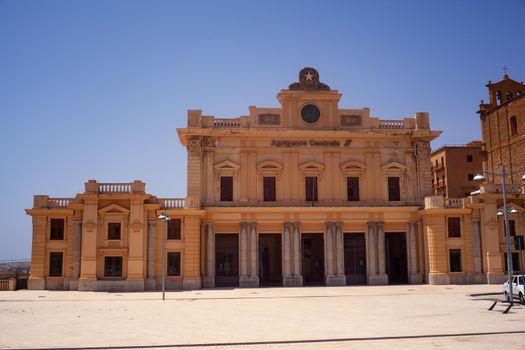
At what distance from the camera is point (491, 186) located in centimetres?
4262

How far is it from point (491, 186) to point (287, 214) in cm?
1585

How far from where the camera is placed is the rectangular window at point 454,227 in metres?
42.6

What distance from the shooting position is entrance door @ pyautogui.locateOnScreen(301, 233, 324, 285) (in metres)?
45.7

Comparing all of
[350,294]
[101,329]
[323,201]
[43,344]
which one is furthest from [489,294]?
Answer: [43,344]

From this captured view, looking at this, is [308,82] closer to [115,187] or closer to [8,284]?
[115,187]

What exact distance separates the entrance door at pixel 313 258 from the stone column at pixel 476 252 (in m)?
11.6

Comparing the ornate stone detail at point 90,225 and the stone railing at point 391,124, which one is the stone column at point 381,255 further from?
the ornate stone detail at point 90,225

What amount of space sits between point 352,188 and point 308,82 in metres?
9.41

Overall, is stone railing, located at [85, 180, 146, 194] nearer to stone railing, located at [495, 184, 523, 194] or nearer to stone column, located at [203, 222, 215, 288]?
stone column, located at [203, 222, 215, 288]

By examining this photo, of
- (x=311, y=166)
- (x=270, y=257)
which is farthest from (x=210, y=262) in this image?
(x=311, y=166)

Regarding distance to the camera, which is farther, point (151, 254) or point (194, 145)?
point (194, 145)

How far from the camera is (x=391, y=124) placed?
45656 millimetres

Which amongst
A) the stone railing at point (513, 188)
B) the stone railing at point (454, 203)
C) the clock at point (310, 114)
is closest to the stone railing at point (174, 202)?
the clock at point (310, 114)

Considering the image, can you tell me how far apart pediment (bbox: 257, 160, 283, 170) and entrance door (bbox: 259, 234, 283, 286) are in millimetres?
5743
